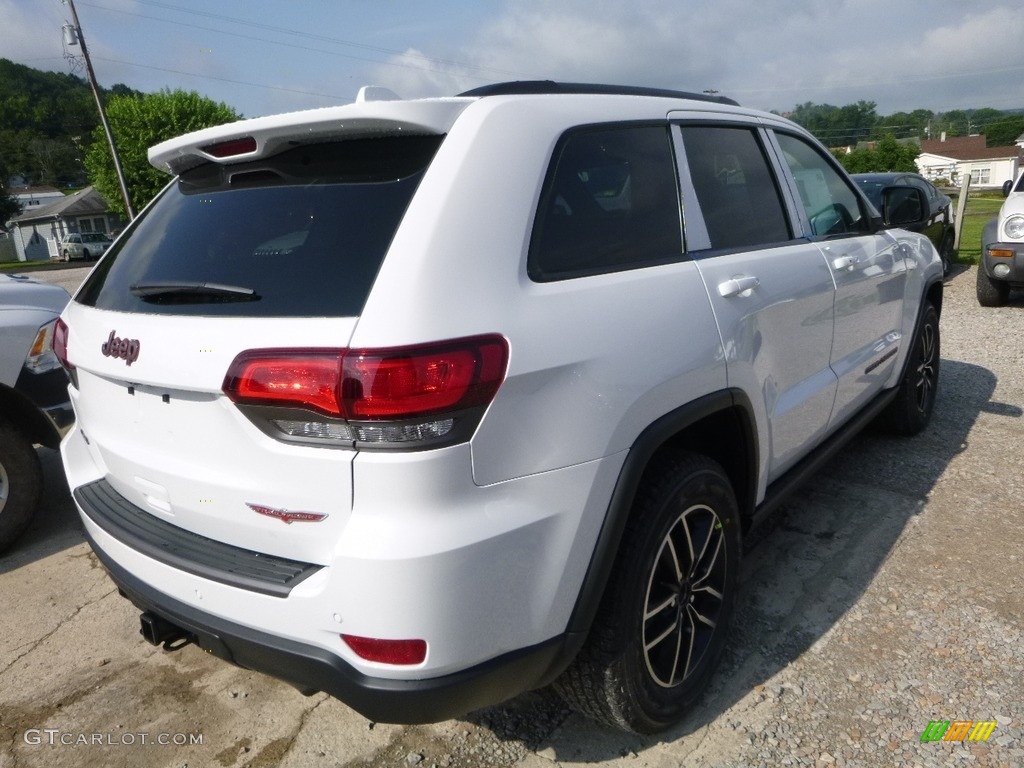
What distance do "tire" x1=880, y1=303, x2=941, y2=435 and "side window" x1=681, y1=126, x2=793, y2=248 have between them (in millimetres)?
1867

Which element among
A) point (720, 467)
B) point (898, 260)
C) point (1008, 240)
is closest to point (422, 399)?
point (720, 467)

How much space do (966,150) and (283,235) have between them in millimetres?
A: 94509

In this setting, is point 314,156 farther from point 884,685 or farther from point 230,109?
point 230,109

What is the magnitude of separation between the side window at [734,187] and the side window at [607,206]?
184mm

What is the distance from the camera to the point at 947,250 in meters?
12.2

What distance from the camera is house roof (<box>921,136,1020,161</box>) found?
79.3 metres

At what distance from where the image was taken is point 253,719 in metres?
2.57

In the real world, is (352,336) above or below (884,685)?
above

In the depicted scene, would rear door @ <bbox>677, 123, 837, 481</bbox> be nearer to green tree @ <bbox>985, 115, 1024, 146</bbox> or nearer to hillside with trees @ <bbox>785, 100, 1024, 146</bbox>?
hillside with trees @ <bbox>785, 100, 1024, 146</bbox>

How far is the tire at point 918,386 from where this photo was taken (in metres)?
4.52

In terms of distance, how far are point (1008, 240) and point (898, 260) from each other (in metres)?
5.68

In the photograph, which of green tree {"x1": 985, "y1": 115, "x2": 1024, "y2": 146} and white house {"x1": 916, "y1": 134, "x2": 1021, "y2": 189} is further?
green tree {"x1": 985, "y1": 115, "x2": 1024, "y2": 146}

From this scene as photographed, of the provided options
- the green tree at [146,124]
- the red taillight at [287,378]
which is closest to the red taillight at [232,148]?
the red taillight at [287,378]

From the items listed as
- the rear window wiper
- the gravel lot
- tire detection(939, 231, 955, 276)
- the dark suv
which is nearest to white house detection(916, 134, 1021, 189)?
tire detection(939, 231, 955, 276)
